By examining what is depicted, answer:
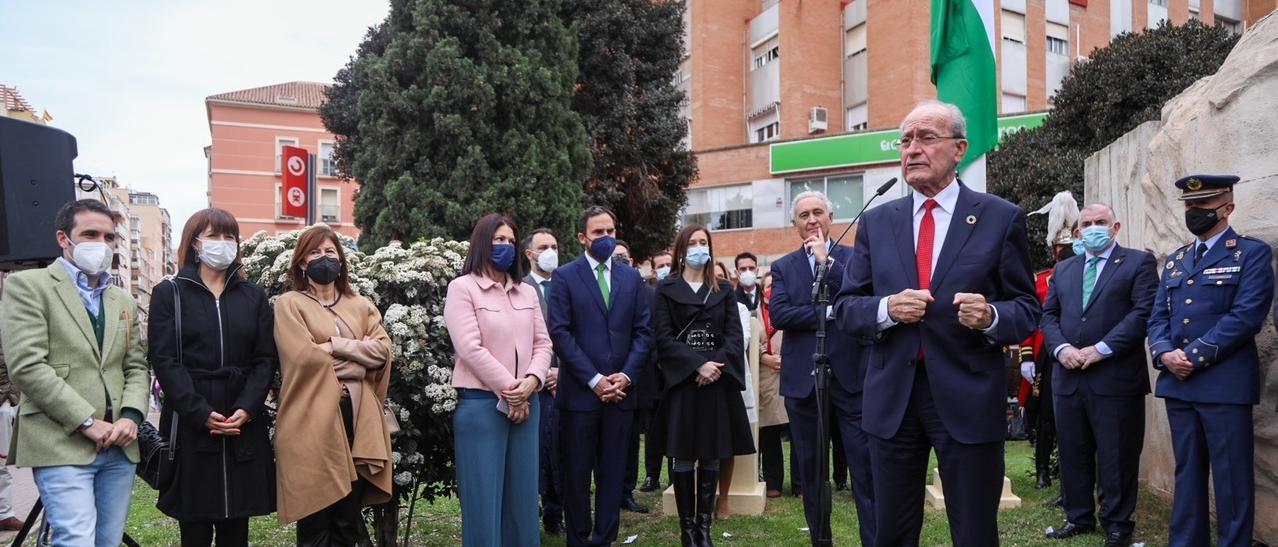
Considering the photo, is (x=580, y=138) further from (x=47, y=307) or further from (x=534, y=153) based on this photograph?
(x=47, y=307)

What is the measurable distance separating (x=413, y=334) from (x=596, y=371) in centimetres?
120

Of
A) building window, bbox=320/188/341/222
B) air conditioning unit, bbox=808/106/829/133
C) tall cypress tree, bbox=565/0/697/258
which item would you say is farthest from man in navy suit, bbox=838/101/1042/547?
building window, bbox=320/188/341/222

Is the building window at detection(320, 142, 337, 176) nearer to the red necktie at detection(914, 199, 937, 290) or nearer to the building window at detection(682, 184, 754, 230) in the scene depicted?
the building window at detection(682, 184, 754, 230)

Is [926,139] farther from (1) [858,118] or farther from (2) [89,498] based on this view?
(1) [858,118]

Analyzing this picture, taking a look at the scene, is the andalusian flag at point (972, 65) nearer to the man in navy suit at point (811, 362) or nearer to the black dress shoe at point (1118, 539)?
the man in navy suit at point (811, 362)

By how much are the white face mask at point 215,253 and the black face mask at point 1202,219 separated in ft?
17.8

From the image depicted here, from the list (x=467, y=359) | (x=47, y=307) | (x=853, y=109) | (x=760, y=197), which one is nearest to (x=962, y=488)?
(x=467, y=359)

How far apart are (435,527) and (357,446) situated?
2333mm

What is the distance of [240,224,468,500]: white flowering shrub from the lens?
5641mm

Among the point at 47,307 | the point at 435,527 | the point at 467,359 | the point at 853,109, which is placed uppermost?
the point at 853,109

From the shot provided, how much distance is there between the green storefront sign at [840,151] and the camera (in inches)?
1287

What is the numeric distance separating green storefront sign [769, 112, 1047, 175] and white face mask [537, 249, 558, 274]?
27135 millimetres

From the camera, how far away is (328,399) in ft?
16.4

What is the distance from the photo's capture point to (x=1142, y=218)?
739 cm
